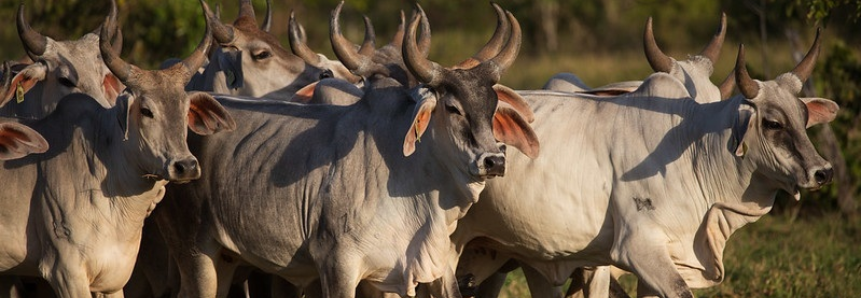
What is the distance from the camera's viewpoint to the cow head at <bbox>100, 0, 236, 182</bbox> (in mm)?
5836

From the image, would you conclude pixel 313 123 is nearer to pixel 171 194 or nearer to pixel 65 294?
pixel 171 194

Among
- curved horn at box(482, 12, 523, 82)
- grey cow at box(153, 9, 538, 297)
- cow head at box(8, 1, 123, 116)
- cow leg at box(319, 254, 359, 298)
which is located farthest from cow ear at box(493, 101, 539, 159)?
cow head at box(8, 1, 123, 116)

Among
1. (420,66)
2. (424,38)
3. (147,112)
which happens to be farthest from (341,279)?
(424,38)

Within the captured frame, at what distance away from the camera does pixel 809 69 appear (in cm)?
661

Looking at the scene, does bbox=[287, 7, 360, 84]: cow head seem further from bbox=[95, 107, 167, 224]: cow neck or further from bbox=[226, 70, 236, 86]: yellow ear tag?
bbox=[95, 107, 167, 224]: cow neck

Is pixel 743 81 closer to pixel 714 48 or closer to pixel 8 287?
pixel 714 48

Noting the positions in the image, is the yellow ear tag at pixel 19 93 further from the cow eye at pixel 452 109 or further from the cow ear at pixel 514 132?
the cow ear at pixel 514 132

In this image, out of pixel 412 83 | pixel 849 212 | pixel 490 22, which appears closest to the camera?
pixel 412 83

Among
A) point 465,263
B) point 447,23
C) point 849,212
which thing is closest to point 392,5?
point 447,23

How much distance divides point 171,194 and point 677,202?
2.32 meters

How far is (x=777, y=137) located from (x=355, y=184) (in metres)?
1.86

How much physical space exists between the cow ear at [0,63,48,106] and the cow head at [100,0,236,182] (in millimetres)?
1049

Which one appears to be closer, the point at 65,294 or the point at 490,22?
the point at 65,294

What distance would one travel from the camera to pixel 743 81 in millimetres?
6238
